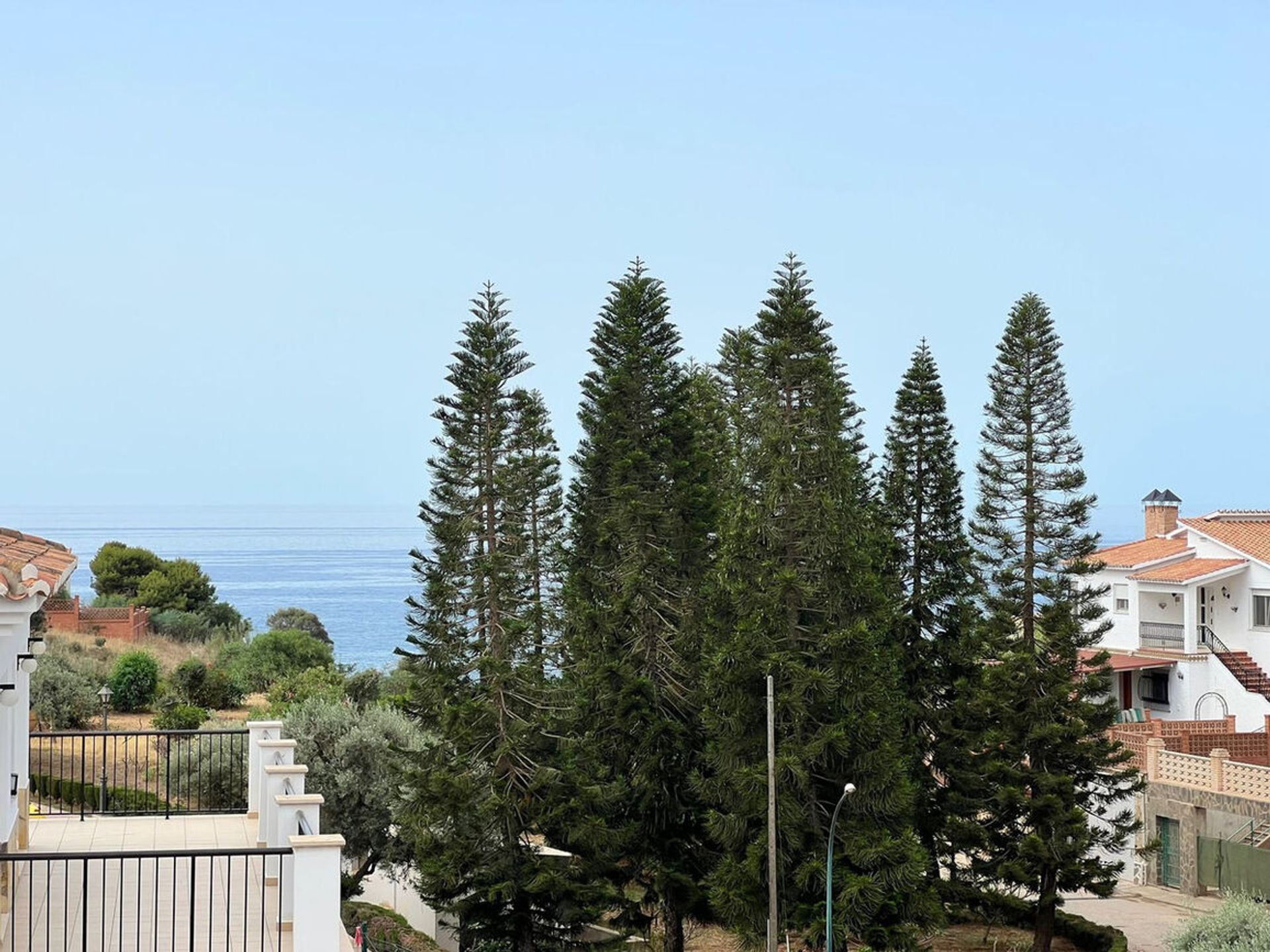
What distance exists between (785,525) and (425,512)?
4797mm

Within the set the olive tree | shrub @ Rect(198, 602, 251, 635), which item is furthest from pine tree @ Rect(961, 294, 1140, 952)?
shrub @ Rect(198, 602, 251, 635)

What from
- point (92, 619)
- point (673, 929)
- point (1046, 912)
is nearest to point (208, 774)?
point (673, 929)

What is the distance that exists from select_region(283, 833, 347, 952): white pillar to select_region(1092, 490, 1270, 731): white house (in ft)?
82.7

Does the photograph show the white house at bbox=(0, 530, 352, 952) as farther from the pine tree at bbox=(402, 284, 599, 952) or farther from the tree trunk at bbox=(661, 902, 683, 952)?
the tree trunk at bbox=(661, 902, 683, 952)

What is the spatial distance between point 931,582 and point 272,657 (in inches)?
1061

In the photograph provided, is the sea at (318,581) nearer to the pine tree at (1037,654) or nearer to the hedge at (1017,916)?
the hedge at (1017,916)

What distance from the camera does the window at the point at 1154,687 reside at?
33.1m

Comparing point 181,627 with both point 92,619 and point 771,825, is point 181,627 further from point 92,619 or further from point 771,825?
point 771,825

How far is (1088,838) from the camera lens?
63.2 feet

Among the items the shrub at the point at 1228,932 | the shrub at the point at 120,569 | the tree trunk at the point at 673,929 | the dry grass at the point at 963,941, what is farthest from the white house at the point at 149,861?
the shrub at the point at 120,569

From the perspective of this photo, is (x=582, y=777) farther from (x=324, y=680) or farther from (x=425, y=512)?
(x=324, y=680)

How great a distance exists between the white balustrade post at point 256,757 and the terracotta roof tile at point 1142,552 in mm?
Answer: 25715

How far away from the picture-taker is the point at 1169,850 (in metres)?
25.4

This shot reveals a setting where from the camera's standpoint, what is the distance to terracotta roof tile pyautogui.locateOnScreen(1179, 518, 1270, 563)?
3219 cm
